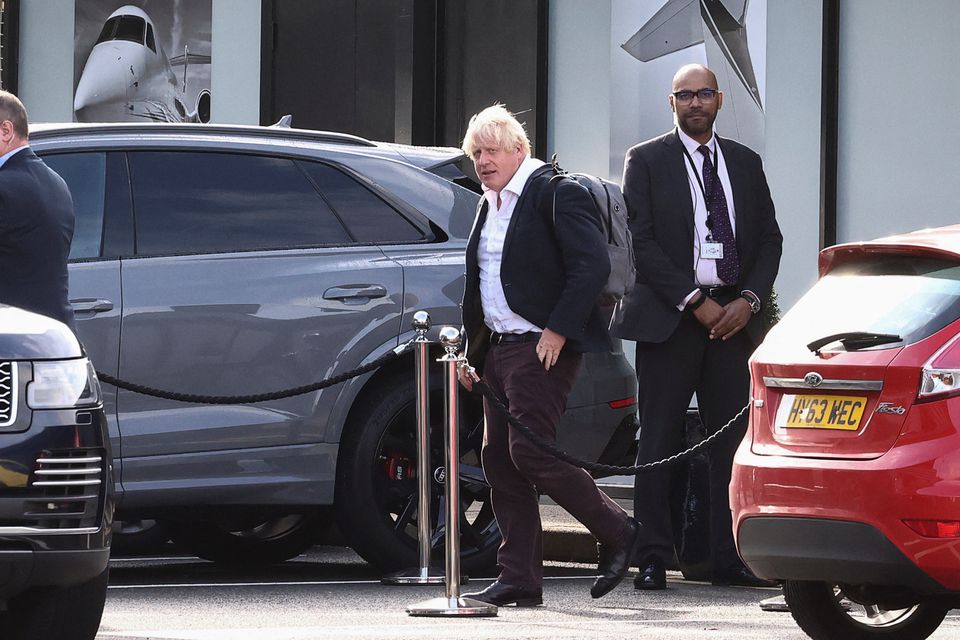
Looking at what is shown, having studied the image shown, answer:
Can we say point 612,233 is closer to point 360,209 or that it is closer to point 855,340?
point 360,209

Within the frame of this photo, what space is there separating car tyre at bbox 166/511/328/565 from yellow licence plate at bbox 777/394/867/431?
4.06 m

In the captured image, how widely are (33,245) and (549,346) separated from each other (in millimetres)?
1898

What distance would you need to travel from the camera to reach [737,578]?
28.4 feet

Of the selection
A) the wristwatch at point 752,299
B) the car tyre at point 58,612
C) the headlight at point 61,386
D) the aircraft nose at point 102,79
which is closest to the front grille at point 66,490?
the headlight at point 61,386

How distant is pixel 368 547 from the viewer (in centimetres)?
834

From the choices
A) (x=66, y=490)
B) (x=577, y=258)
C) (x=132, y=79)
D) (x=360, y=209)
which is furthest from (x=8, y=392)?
(x=132, y=79)

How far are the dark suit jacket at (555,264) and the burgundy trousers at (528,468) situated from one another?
0.14m

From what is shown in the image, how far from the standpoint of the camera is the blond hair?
754 centimetres

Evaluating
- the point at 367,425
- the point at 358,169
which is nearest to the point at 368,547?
the point at 367,425

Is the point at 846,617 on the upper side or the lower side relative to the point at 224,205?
lower

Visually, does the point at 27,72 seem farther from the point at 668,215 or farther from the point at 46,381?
the point at 46,381

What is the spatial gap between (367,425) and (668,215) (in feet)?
5.16

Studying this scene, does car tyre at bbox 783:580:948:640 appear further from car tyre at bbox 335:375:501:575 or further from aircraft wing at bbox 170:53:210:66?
aircraft wing at bbox 170:53:210:66

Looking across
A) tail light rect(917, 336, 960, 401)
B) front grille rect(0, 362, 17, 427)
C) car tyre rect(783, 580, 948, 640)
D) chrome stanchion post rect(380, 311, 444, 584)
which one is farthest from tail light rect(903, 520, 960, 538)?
chrome stanchion post rect(380, 311, 444, 584)
